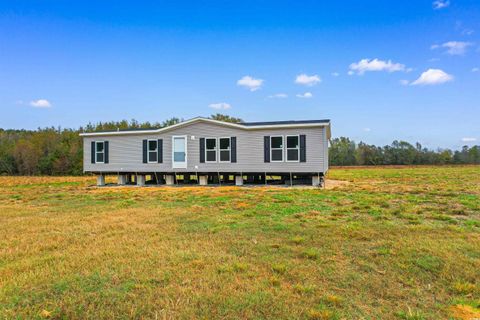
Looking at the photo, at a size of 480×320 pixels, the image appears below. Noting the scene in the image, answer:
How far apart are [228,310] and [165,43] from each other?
63.5ft

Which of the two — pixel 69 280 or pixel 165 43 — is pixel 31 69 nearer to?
pixel 165 43

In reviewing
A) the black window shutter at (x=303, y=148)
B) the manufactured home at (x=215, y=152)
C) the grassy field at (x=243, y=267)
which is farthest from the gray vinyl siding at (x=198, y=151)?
the grassy field at (x=243, y=267)

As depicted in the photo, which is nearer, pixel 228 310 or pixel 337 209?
pixel 228 310

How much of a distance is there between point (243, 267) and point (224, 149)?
11029 mm

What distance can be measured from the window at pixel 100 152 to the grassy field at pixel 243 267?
10653 millimetres

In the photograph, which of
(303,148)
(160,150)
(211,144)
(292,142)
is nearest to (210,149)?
(211,144)

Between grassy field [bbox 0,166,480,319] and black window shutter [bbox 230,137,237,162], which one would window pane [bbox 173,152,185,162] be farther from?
grassy field [bbox 0,166,480,319]

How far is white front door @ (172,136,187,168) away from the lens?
1451cm

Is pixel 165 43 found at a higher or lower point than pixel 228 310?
higher

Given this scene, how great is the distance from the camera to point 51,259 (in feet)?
11.7

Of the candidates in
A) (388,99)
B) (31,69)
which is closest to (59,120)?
(31,69)

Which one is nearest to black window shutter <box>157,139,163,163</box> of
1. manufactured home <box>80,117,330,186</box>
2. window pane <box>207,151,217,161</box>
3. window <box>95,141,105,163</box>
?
manufactured home <box>80,117,330,186</box>

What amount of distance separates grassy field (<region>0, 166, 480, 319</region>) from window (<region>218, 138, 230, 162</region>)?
26.8 ft

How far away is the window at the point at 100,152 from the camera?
629 inches
